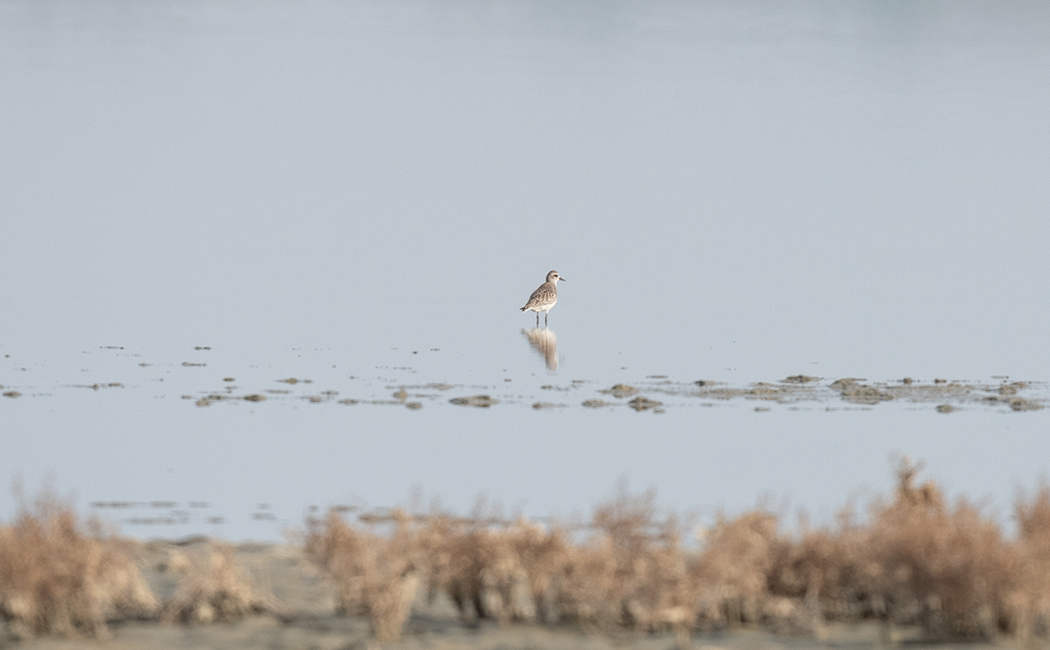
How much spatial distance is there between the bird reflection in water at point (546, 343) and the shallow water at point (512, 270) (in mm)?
94

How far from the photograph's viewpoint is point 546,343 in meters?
23.3

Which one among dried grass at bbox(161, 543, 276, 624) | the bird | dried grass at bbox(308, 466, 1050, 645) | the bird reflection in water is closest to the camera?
dried grass at bbox(308, 466, 1050, 645)

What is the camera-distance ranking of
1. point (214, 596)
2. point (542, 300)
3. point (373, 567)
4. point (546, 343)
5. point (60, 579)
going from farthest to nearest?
point (542, 300), point (546, 343), point (214, 596), point (373, 567), point (60, 579)

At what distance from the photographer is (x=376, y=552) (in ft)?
33.8

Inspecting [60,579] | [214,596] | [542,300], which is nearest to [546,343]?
[542,300]

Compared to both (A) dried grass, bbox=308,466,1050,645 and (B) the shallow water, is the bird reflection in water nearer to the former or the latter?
(B) the shallow water

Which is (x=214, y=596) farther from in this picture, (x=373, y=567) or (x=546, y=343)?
(x=546, y=343)

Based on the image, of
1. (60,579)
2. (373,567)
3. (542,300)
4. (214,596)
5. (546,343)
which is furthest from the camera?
(542,300)

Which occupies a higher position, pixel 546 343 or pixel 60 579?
pixel 546 343

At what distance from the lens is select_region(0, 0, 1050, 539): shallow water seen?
16094 millimetres

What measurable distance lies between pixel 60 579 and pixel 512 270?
68.8 feet

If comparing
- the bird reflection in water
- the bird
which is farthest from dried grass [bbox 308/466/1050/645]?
the bird

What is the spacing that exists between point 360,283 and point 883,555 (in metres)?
18.9

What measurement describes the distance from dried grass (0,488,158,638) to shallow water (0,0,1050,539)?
2.65 m
